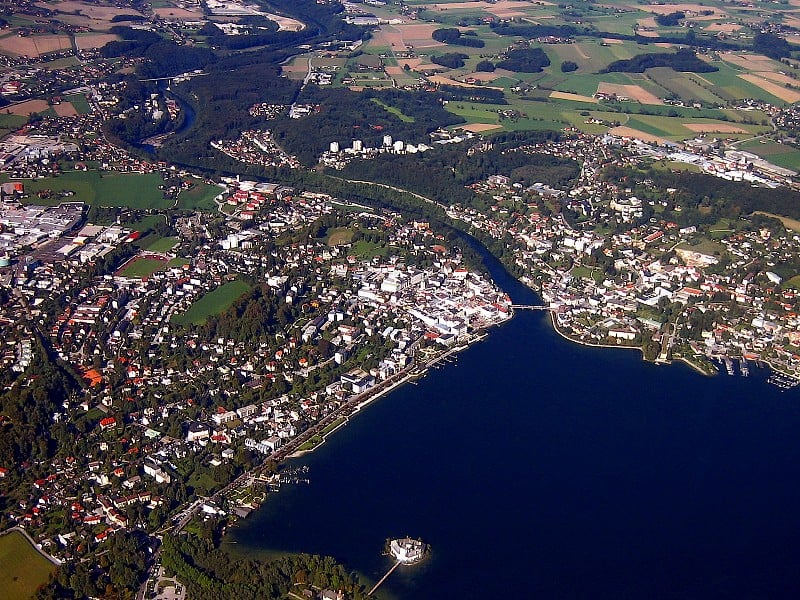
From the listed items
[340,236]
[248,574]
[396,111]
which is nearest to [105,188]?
[340,236]

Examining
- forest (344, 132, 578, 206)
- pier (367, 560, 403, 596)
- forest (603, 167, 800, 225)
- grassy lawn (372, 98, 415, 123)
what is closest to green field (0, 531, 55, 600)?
pier (367, 560, 403, 596)

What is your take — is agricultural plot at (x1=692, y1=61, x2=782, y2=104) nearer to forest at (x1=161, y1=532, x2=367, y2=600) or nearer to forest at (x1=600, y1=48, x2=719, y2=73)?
forest at (x1=600, y1=48, x2=719, y2=73)

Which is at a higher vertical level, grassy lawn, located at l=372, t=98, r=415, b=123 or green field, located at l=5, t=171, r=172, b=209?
green field, located at l=5, t=171, r=172, b=209

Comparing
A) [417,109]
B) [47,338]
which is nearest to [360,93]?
[417,109]

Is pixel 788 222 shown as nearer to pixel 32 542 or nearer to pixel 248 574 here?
pixel 248 574

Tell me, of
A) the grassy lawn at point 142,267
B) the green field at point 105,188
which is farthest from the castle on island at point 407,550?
the green field at point 105,188

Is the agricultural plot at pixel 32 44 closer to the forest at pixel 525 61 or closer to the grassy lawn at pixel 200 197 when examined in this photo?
the grassy lawn at pixel 200 197
